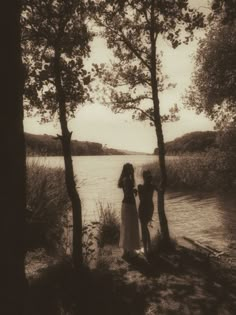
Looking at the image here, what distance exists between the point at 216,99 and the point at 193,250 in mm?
13400

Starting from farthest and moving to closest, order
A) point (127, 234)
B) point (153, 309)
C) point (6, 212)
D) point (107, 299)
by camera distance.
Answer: point (127, 234), point (107, 299), point (153, 309), point (6, 212)

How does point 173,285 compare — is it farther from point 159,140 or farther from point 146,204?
point 159,140

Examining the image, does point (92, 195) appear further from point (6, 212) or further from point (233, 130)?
point (6, 212)

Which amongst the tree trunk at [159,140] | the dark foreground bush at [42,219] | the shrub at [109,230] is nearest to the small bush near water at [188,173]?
the shrub at [109,230]

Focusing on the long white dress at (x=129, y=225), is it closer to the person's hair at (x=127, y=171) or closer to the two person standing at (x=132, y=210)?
the two person standing at (x=132, y=210)

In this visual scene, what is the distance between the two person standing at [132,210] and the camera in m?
9.99

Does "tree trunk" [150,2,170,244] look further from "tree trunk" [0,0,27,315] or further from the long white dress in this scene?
"tree trunk" [0,0,27,315]

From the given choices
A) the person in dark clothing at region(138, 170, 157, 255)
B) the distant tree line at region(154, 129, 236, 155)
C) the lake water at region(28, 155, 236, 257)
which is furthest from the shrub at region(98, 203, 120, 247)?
the distant tree line at region(154, 129, 236, 155)

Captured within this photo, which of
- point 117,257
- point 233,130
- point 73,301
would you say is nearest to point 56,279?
point 73,301

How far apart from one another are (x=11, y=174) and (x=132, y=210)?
23.7 ft

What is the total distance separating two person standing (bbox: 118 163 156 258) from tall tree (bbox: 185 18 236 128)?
1062 centimetres

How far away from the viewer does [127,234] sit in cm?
1017

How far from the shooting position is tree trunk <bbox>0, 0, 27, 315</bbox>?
3.12 metres

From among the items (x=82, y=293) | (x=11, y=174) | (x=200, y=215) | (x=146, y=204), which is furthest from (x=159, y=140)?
(x=200, y=215)
